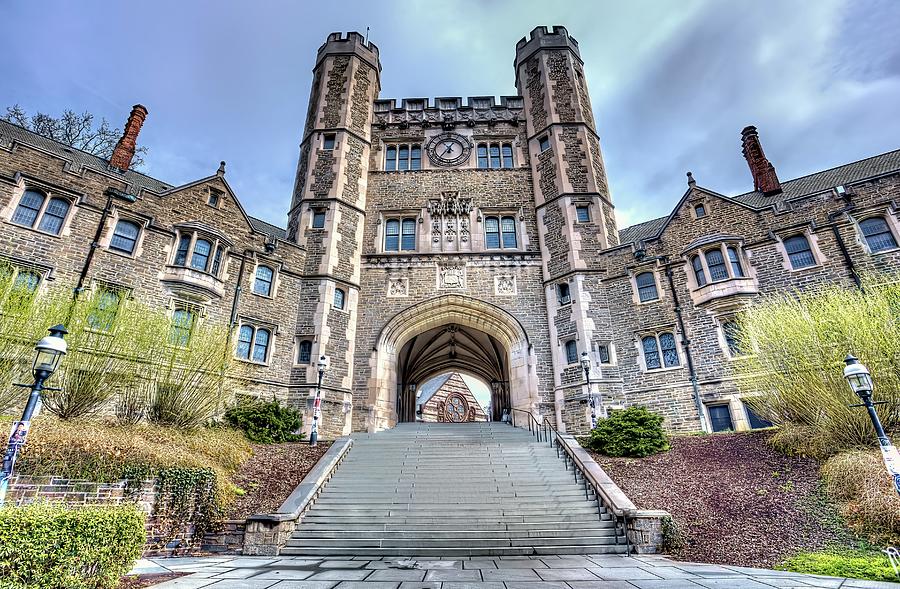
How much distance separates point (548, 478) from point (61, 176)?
1747cm

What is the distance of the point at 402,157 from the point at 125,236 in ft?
44.1

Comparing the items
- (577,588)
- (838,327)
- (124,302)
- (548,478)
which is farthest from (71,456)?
(838,327)

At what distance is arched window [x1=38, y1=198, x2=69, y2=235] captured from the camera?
44.8 feet

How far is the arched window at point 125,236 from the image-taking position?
1464 cm

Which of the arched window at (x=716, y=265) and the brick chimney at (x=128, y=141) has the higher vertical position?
the brick chimney at (x=128, y=141)

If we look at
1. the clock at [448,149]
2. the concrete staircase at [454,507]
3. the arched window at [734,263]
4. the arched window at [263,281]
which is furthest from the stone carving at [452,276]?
the arched window at [734,263]

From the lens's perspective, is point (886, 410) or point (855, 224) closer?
point (886, 410)

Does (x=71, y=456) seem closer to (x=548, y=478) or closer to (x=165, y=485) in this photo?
(x=165, y=485)

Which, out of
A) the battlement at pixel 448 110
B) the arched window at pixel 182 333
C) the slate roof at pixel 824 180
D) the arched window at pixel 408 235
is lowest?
the arched window at pixel 182 333

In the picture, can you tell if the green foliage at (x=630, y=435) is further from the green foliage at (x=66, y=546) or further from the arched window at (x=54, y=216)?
the arched window at (x=54, y=216)

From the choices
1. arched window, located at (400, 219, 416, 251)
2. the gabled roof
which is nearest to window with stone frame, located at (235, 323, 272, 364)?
arched window, located at (400, 219, 416, 251)

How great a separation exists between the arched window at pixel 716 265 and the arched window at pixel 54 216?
72.3 ft

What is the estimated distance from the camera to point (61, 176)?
1427cm

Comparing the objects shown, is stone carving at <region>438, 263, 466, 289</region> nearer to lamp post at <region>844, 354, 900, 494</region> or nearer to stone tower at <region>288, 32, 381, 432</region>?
stone tower at <region>288, 32, 381, 432</region>
